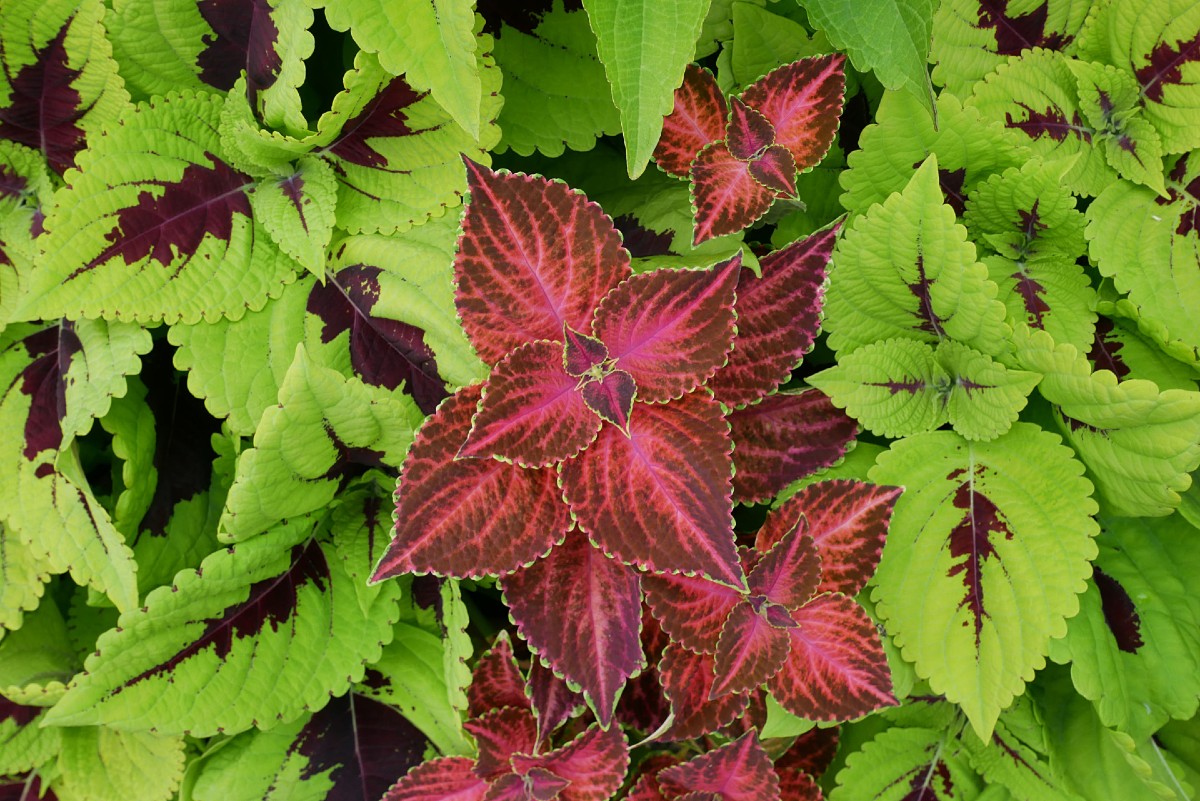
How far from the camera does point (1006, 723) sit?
3.10 ft

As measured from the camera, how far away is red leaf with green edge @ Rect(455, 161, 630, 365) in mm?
702

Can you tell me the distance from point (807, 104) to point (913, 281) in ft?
0.62

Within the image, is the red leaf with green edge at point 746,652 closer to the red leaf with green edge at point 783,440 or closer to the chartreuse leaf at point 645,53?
the red leaf with green edge at point 783,440

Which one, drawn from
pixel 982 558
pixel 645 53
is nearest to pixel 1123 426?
pixel 982 558

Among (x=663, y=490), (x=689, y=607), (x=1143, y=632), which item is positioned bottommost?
(x=1143, y=632)

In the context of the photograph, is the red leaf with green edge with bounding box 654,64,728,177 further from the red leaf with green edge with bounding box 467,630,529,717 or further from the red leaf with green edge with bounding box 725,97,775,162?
the red leaf with green edge with bounding box 467,630,529,717

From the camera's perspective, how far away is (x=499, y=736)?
84 centimetres

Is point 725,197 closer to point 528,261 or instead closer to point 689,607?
point 528,261

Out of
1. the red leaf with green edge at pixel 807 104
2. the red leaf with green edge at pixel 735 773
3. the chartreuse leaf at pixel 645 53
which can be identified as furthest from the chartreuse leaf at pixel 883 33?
the red leaf with green edge at pixel 735 773

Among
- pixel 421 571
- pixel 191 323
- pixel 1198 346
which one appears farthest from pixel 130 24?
pixel 1198 346

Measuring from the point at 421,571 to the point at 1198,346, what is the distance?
725mm

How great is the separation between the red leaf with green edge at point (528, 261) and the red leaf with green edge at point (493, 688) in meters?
0.30

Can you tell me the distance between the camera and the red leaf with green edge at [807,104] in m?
0.84

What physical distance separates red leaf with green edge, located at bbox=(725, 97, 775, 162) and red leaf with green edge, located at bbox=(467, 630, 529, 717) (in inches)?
19.5
